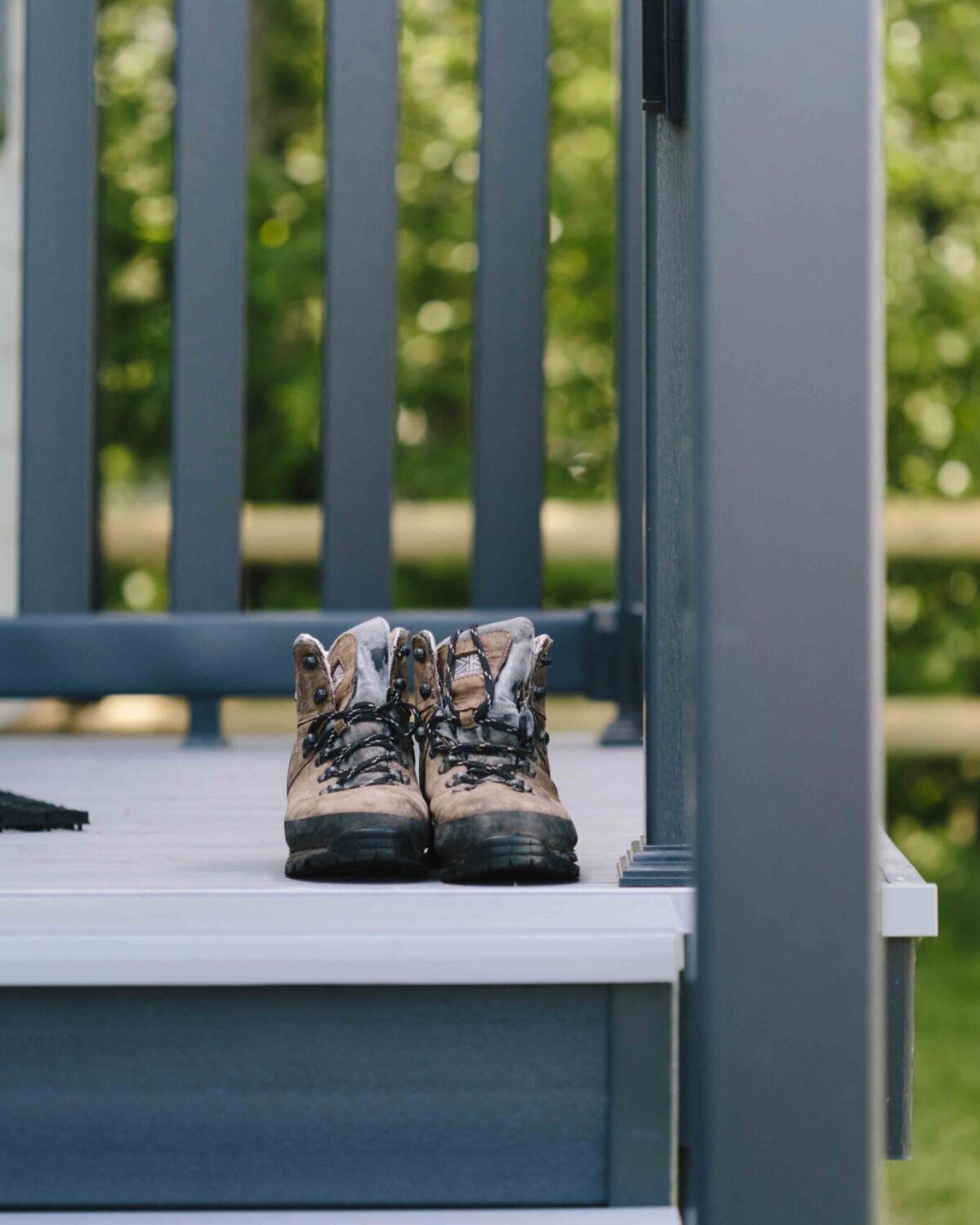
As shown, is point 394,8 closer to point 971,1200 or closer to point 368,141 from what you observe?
point 368,141

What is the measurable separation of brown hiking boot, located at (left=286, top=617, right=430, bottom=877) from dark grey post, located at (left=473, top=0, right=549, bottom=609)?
0.81 meters

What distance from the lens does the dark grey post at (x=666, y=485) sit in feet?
3.06

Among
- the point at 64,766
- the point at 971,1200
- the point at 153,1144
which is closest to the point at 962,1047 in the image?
the point at 971,1200

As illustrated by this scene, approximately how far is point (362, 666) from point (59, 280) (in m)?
1.08

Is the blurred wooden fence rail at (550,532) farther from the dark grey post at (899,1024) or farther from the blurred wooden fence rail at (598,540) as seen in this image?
the dark grey post at (899,1024)

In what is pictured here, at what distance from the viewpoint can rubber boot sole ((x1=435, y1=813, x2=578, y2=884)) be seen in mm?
932

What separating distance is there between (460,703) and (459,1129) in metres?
0.35

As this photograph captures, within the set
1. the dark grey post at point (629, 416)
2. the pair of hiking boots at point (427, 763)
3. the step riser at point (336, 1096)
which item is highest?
the dark grey post at point (629, 416)

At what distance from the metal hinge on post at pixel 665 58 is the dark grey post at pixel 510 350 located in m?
0.98

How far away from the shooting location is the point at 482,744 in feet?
3.38

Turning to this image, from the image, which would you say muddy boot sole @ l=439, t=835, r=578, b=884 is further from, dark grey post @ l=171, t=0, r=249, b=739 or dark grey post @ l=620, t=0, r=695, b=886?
dark grey post @ l=171, t=0, r=249, b=739

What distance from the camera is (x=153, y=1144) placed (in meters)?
0.80

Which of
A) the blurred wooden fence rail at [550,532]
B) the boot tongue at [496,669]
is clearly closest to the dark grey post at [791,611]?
the boot tongue at [496,669]

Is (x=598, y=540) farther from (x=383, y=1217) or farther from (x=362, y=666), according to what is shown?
(x=383, y=1217)
